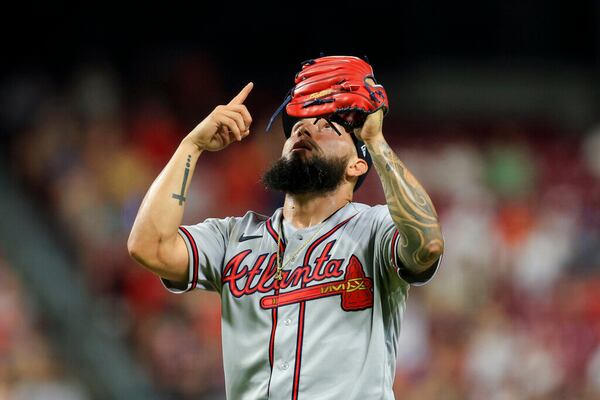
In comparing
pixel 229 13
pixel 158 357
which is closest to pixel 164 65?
pixel 229 13

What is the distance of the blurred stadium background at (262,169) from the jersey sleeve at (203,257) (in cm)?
348

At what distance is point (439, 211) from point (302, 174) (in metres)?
4.76

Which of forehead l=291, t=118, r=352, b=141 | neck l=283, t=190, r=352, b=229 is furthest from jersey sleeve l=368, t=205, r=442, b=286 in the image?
forehead l=291, t=118, r=352, b=141

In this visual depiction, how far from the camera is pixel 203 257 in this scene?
272cm

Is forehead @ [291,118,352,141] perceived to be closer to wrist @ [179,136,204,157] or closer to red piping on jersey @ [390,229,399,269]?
wrist @ [179,136,204,157]

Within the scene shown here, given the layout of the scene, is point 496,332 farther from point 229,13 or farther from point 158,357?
point 229,13

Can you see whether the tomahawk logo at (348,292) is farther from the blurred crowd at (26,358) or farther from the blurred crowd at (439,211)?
the blurred crowd at (26,358)

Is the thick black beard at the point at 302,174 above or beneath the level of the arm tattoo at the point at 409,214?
above

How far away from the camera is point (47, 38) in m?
8.77

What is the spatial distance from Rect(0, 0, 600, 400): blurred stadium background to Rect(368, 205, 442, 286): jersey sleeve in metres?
3.56

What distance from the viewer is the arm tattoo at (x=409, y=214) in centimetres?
237

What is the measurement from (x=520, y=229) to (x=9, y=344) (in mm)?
3550

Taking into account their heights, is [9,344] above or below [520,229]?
below

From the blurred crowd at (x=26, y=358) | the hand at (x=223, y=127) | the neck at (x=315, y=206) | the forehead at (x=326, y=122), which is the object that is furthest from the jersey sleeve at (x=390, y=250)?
the blurred crowd at (x=26, y=358)
